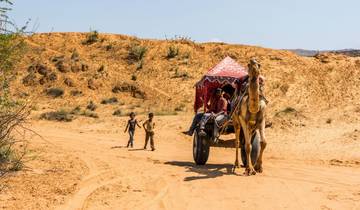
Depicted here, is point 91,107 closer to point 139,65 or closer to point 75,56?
point 139,65

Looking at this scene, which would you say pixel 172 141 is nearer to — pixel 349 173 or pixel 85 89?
pixel 349 173

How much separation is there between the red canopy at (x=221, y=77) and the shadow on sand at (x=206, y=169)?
6.51ft

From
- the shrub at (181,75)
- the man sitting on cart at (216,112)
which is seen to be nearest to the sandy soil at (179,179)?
the man sitting on cart at (216,112)

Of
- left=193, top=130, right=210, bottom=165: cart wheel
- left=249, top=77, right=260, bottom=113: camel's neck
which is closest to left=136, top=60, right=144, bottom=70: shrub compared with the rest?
left=193, top=130, right=210, bottom=165: cart wheel

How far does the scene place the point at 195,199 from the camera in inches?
441

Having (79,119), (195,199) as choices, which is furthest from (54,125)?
(195,199)

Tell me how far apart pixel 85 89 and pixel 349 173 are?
94.9 ft

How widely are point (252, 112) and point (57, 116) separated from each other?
20.2 m

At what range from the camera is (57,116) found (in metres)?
32.0

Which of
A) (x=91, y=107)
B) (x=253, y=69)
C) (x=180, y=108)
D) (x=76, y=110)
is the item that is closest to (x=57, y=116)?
(x=76, y=110)

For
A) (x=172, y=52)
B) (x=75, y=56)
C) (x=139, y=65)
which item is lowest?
(x=139, y=65)

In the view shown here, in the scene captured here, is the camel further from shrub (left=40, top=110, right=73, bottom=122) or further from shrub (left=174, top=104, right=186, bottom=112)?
shrub (left=174, top=104, right=186, bottom=112)

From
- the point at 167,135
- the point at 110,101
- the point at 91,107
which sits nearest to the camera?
the point at 167,135

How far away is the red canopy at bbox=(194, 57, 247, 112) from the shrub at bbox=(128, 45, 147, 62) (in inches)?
1252
